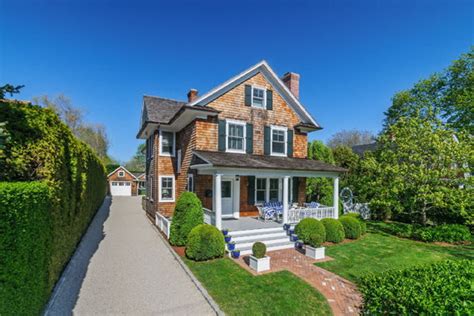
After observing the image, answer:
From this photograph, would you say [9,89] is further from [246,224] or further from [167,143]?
[167,143]

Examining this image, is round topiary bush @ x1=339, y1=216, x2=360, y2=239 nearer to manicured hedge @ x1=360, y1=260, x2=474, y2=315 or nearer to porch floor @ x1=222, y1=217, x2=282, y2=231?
porch floor @ x1=222, y1=217, x2=282, y2=231

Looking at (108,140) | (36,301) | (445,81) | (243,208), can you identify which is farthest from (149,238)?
(108,140)

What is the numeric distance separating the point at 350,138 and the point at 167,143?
50.3 m

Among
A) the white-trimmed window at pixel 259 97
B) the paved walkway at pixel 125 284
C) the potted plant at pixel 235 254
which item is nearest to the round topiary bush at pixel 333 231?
the potted plant at pixel 235 254

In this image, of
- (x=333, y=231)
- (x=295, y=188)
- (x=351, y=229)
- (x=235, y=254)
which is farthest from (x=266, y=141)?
(x=235, y=254)

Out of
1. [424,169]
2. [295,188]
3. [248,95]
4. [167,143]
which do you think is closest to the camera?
[424,169]

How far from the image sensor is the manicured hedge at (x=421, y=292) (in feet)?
10.7

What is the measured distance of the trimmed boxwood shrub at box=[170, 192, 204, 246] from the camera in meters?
9.68

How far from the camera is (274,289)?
6.26 metres

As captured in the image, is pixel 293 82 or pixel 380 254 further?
pixel 293 82

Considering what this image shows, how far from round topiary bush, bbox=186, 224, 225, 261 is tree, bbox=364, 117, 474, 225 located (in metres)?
9.75

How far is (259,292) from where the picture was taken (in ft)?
20.0

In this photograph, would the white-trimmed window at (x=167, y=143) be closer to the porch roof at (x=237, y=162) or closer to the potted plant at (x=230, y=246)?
the porch roof at (x=237, y=162)

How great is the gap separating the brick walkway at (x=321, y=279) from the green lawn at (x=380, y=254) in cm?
50
